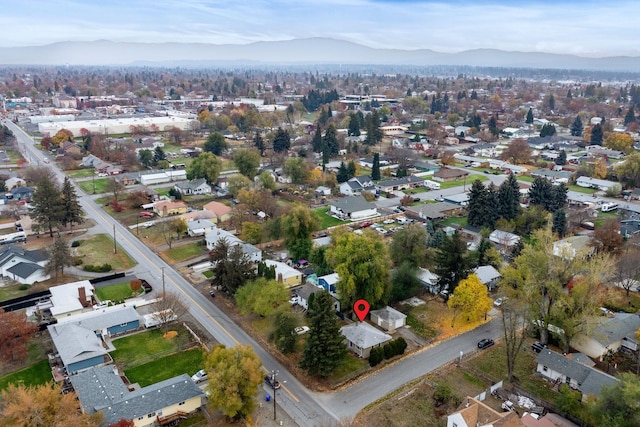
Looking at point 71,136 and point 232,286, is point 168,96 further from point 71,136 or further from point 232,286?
point 232,286

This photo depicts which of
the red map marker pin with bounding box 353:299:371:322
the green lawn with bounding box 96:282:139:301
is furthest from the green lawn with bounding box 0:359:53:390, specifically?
the red map marker pin with bounding box 353:299:371:322

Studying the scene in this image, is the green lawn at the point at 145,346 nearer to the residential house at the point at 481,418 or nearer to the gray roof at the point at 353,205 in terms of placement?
the residential house at the point at 481,418

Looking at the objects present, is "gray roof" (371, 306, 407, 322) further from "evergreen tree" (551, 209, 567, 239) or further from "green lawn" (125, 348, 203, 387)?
"evergreen tree" (551, 209, 567, 239)

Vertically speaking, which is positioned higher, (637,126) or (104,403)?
(637,126)

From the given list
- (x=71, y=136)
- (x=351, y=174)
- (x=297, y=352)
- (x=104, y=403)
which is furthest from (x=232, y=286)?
(x=71, y=136)

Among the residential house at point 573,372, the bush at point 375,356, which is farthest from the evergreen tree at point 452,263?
the bush at point 375,356
